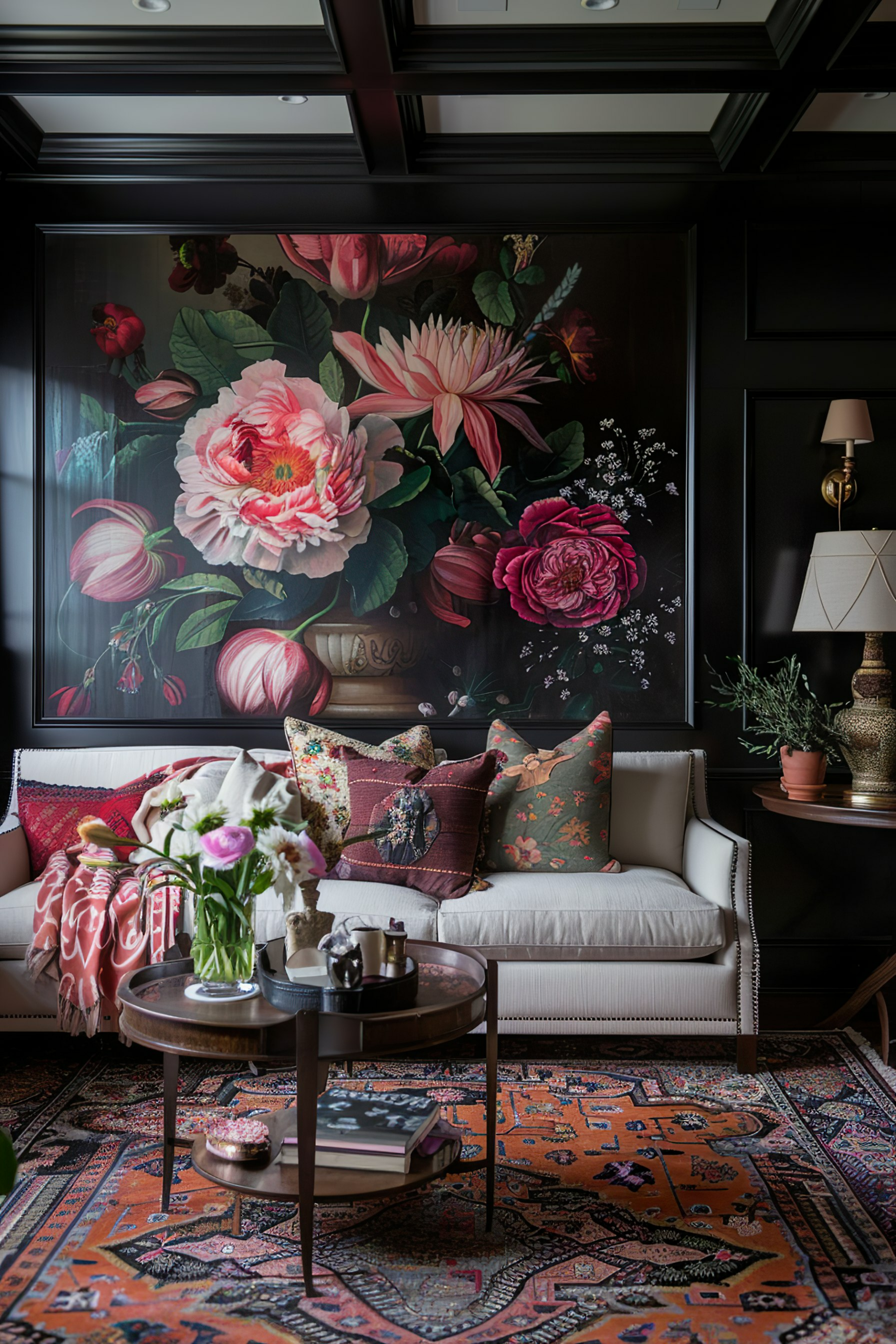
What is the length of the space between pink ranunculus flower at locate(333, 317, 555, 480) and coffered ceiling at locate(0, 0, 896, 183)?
0.56m

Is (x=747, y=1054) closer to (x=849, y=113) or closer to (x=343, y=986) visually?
(x=343, y=986)

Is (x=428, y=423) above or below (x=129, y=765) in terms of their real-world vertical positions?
above

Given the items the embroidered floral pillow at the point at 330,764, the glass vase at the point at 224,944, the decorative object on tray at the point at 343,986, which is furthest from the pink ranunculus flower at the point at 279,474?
the decorative object on tray at the point at 343,986

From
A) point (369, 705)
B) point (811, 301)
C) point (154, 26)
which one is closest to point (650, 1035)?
point (369, 705)

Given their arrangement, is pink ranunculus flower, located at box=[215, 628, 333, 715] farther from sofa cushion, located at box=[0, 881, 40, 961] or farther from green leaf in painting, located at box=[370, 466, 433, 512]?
sofa cushion, located at box=[0, 881, 40, 961]

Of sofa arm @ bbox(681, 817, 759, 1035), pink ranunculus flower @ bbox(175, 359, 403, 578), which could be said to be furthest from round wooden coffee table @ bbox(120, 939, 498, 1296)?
pink ranunculus flower @ bbox(175, 359, 403, 578)

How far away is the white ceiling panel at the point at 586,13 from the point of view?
9.66 feet

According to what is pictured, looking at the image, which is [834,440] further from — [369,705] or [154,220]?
[154,220]

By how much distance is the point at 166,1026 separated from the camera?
1944mm

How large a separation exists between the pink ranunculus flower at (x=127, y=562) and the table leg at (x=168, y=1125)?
2.01 metres

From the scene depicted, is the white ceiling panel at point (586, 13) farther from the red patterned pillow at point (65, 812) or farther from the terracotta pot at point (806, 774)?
the red patterned pillow at point (65, 812)

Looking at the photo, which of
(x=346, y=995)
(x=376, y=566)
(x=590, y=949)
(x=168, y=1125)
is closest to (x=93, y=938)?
(x=168, y=1125)

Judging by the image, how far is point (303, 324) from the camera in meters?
3.85

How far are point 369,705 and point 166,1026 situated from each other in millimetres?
1974
